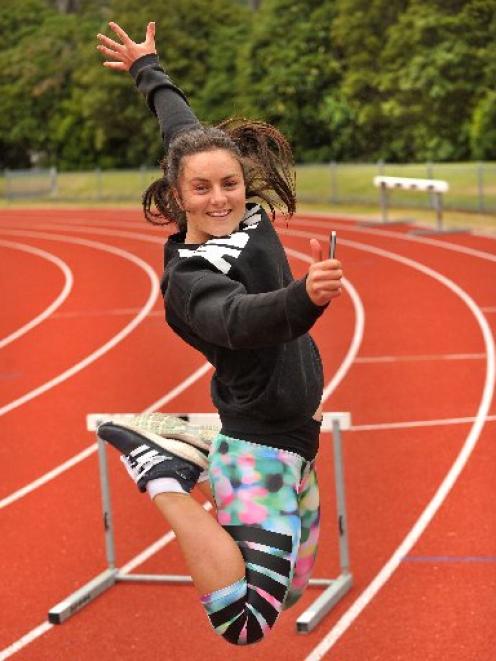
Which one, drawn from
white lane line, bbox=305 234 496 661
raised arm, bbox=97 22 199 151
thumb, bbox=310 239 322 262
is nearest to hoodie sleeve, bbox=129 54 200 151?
raised arm, bbox=97 22 199 151

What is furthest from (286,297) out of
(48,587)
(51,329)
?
(51,329)

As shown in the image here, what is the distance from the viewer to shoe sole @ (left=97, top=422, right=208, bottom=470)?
13.2ft

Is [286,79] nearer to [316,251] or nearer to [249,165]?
[249,165]

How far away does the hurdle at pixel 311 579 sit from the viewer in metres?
6.84

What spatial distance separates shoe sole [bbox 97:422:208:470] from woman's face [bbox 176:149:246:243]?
0.67 metres

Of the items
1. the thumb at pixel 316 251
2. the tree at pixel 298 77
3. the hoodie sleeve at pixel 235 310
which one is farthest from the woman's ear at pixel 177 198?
the tree at pixel 298 77

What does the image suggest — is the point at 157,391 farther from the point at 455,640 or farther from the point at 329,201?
the point at 329,201

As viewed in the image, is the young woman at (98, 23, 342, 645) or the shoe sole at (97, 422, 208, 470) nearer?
the young woman at (98, 23, 342, 645)

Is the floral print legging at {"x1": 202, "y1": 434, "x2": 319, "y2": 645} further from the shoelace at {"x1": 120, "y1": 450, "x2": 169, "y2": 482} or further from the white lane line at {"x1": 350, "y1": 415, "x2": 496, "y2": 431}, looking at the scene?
the white lane line at {"x1": 350, "y1": 415, "x2": 496, "y2": 431}

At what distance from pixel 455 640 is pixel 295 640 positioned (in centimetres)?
80

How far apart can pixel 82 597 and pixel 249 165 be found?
394 centimetres

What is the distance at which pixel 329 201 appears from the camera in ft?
109

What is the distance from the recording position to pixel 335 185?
33.1 m

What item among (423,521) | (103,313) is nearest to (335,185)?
(103,313)
